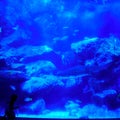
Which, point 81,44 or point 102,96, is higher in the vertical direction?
point 81,44

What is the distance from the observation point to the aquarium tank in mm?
6645

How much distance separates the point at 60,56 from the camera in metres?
6.89

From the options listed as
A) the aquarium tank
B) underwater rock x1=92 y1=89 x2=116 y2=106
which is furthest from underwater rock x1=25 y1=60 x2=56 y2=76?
underwater rock x1=92 y1=89 x2=116 y2=106

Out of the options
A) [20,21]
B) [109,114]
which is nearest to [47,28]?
[20,21]

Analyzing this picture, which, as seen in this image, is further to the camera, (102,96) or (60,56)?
(60,56)

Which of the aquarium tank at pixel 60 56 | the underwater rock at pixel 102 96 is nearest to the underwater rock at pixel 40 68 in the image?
the aquarium tank at pixel 60 56

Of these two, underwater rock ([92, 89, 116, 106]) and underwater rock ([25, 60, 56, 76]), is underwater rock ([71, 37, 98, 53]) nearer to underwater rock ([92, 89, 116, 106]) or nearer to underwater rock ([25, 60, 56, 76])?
underwater rock ([25, 60, 56, 76])

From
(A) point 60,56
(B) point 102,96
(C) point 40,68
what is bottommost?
(B) point 102,96

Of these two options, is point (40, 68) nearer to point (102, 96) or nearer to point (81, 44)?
point (81, 44)

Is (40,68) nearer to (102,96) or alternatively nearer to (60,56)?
(60,56)

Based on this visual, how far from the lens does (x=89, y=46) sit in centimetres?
693

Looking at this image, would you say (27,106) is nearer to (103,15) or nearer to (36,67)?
(36,67)

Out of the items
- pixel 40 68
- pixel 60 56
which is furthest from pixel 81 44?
pixel 40 68

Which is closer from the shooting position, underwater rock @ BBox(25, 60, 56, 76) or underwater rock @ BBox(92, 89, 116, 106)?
underwater rock @ BBox(92, 89, 116, 106)
